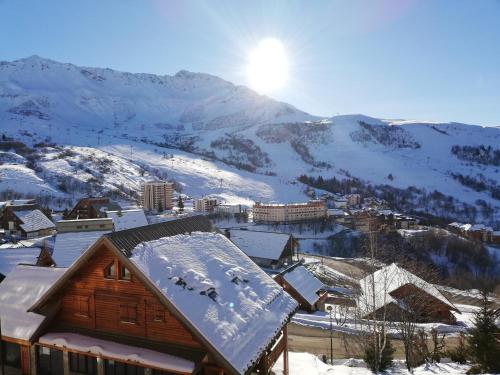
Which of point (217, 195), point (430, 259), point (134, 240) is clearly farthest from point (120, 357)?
point (217, 195)

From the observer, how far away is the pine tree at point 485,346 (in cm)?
1772

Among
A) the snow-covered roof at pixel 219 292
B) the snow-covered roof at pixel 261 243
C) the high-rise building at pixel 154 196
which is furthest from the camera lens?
the high-rise building at pixel 154 196

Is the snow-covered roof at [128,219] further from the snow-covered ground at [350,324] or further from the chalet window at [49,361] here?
the chalet window at [49,361]

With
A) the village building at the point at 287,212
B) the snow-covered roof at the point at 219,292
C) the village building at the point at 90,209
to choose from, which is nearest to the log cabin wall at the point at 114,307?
the snow-covered roof at the point at 219,292

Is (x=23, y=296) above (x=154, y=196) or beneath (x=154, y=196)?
beneath

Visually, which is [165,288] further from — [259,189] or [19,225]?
[259,189]

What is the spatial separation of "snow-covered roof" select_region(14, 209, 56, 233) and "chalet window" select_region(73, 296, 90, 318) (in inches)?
2324

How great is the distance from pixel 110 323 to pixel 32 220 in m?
62.4

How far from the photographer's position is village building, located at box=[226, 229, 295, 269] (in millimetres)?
61625

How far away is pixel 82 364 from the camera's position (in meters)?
15.6

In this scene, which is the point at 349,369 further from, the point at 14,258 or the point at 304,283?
the point at 304,283

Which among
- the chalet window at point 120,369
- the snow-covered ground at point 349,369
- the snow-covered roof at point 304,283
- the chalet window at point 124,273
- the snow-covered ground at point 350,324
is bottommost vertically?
the snow-covered ground at point 350,324

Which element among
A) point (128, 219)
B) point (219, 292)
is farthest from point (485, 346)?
point (128, 219)

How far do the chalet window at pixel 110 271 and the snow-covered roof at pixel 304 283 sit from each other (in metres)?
28.6
